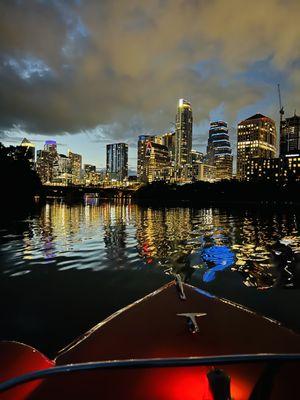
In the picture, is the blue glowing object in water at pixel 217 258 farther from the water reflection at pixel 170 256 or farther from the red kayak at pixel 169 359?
the red kayak at pixel 169 359

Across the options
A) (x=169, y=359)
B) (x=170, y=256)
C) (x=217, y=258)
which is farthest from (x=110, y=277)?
(x=169, y=359)

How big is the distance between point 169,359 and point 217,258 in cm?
1490

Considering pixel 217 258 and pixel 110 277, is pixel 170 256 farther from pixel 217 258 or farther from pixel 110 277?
pixel 110 277

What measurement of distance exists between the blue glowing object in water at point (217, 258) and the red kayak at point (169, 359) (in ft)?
22.4

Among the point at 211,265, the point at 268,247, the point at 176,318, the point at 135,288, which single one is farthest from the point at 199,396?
the point at 268,247

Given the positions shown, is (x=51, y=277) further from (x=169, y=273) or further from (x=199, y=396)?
(x=199, y=396)

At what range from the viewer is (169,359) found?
2607 millimetres

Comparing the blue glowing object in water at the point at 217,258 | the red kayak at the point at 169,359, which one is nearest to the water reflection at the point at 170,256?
the blue glowing object in water at the point at 217,258

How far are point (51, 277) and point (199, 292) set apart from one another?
25.5ft

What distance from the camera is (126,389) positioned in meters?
3.25

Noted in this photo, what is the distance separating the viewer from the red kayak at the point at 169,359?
9.02 ft

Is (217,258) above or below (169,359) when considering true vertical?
below

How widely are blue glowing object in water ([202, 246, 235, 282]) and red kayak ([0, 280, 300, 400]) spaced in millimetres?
6828

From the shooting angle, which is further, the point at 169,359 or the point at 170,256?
the point at 170,256
